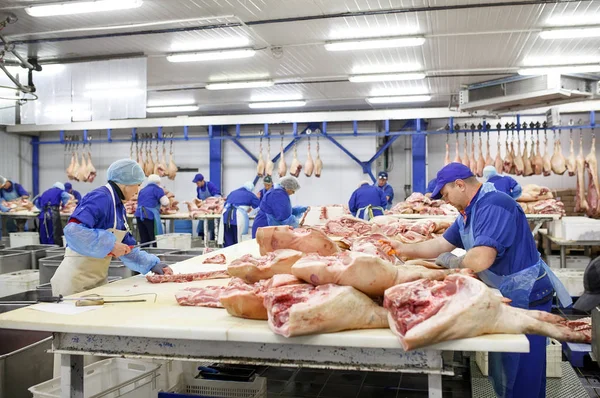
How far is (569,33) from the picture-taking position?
342 inches

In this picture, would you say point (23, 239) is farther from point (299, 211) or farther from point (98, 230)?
point (98, 230)

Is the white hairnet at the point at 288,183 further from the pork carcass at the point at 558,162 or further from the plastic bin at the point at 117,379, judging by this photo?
the pork carcass at the point at 558,162

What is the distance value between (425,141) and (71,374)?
45.6 ft

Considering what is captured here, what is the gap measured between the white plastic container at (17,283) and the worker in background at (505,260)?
5.29 metres

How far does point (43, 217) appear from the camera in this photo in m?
12.8

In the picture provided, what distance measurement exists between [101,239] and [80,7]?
15.8 ft

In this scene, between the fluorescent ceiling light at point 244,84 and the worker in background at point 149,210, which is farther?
the fluorescent ceiling light at point 244,84

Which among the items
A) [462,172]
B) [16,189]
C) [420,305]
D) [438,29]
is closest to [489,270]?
[462,172]

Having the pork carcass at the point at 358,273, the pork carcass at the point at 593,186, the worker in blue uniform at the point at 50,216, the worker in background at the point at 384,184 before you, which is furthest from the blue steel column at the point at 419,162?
the pork carcass at the point at 358,273

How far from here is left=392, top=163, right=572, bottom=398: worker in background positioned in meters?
3.48

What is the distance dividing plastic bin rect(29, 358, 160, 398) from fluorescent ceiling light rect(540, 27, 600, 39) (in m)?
8.04

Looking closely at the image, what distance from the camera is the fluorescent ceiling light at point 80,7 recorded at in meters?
7.19

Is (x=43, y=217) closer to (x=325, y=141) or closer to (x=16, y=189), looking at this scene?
(x=16, y=189)

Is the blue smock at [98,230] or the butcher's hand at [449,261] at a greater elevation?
the blue smock at [98,230]
